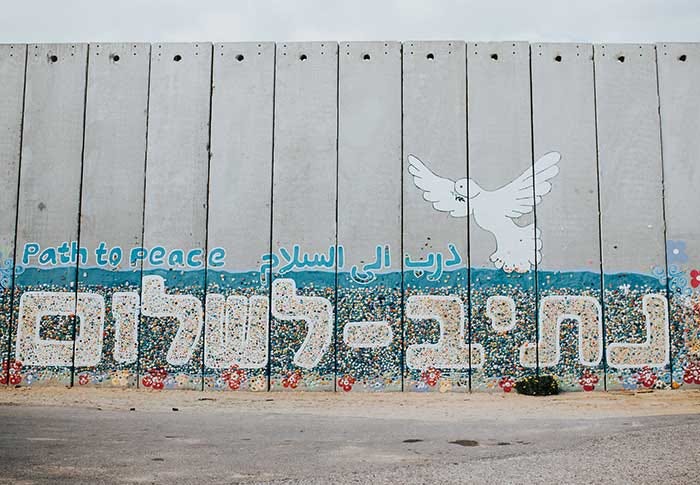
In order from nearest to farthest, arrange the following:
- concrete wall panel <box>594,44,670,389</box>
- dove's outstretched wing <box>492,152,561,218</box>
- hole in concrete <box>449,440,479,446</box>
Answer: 1. hole in concrete <box>449,440,479,446</box>
2. concrete wall panel <box>594,44,670,389</box>
3. dove's outstretched wing <box>492,152,561,218</box>

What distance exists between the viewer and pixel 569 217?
12.4 meters

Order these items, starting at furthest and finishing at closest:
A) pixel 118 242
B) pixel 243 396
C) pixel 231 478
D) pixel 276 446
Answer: pixel 118 242 < pixel 243 396 < pixel 276 446 < pixel 231 478

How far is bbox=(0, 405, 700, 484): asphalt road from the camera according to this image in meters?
5.60

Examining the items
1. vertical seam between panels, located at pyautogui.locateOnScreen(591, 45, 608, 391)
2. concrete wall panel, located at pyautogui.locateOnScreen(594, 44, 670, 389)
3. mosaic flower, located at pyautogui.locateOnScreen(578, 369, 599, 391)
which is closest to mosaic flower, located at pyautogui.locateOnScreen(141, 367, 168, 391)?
mosaic flower, located at pyautogui.locateOnScreen(578, 369, 599, 391)

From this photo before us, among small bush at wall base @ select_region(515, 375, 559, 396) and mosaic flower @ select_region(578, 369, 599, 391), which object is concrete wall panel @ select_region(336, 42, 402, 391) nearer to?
small bush at wall base @ select_region(515, 375, 559, 396)

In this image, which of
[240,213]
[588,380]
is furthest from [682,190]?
[240,213]

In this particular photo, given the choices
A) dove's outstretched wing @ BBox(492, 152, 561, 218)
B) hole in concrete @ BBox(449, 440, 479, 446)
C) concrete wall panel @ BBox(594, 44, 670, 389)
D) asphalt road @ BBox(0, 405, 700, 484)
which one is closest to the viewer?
asphalt road @ BBox(0, 405, 700, 484)

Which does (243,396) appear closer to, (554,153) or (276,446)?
(276,446)

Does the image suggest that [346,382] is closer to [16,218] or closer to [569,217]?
[569,217]

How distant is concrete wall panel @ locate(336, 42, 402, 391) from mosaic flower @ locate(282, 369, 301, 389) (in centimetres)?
73

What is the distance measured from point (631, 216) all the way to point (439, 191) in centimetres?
341

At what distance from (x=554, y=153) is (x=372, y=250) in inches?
145

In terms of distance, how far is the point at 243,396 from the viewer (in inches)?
458

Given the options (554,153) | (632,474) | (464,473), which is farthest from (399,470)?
(554,153)
